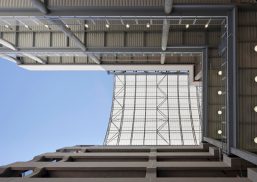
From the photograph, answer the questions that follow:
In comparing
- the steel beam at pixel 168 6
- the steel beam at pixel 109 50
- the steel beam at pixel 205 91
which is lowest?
the steel beam at pixel 205 91

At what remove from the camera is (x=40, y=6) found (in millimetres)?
21594

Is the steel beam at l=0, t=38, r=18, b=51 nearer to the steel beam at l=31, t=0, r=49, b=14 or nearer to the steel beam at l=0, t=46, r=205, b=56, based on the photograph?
the steel beam at l=0, t=46, r=205, b=56

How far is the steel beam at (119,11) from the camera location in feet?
73.0

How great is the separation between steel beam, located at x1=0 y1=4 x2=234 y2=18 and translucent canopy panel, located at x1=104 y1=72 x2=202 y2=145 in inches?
961

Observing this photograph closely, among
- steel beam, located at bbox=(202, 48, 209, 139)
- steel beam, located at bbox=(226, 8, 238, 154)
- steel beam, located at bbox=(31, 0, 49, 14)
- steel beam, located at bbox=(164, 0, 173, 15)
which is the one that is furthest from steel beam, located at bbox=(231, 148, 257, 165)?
steel beam, located at bbox=(31, 0, 49, 14)

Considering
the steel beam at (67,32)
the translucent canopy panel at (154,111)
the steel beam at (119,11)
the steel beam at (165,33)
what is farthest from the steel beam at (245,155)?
the translucent canopy panel at (154,111)

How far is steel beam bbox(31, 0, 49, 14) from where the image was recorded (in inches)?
830

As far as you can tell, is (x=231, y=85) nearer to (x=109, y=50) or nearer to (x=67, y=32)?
(x=67, y=32)

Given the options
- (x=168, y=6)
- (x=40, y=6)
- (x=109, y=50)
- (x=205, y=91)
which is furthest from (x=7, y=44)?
(x=205, y=91)

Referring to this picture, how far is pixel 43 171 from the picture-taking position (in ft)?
64.8

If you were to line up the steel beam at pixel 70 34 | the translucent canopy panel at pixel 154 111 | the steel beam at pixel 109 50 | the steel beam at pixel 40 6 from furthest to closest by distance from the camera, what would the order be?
1. the translucent canopy panel at pixel 154 111
2. the steel beam at pixel 109 50
3. the steel beam at pixel 70 34
4. the steel beam at pixel 40 6

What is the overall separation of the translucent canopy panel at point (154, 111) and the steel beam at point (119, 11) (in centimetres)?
2442

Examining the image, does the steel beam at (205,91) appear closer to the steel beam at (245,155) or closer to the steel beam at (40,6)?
the steel beam at (245,155)

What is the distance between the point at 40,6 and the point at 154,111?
30638 millimetres
